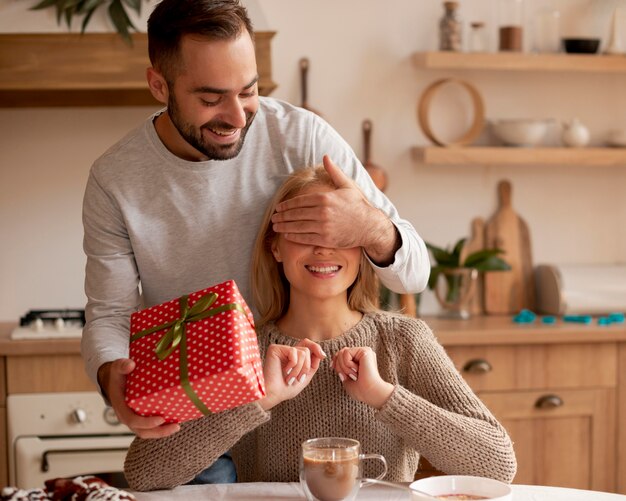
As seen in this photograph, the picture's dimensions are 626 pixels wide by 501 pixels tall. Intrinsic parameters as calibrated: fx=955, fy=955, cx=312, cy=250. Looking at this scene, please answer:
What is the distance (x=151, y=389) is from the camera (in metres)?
1.31

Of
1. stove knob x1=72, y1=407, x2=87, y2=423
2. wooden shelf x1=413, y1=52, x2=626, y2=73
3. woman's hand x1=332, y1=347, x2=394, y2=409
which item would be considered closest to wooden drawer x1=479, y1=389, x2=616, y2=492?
wooden shelf x1=413, y1=52, x2=626, y2=73

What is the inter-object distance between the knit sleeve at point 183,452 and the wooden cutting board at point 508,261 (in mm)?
2011

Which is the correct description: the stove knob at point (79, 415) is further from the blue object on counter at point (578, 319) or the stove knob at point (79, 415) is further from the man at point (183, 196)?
the blue object on counter at point (578, 319)

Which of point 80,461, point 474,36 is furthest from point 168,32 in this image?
point 474,36

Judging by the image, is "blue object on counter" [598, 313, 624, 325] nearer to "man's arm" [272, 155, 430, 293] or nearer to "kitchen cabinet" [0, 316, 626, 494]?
"kitchen cabinet" [0, 316, 626, 494]

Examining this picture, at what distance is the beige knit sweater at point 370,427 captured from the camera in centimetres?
150

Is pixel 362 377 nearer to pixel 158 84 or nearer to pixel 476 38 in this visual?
pixel 158 84

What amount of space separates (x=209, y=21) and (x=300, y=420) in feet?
2.32

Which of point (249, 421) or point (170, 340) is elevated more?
point (170, 340)

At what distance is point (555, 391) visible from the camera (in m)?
2.98

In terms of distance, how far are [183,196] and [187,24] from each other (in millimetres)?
334

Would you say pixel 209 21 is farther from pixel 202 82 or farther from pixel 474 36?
pixel 474 36

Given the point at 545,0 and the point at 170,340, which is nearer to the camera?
the point at 170,340

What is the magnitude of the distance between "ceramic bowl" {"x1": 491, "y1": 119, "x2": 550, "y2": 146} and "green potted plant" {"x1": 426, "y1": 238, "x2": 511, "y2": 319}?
384mm
